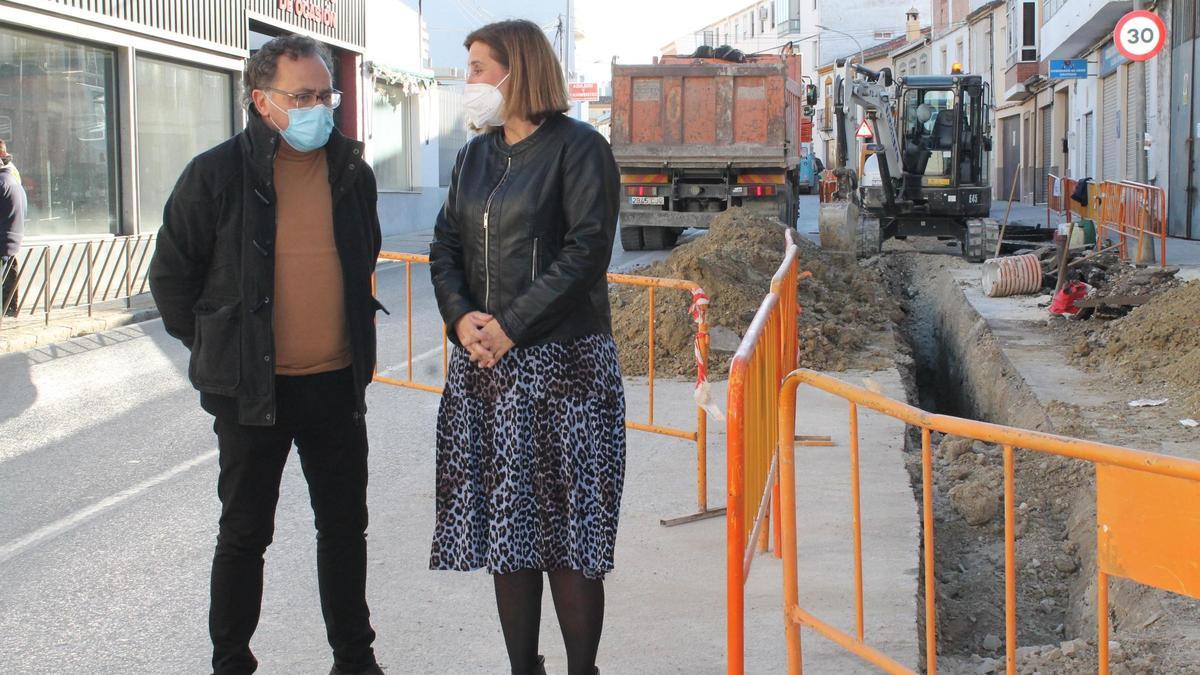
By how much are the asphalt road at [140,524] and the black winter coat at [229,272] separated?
1088mm

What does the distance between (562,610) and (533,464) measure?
16.4 inches

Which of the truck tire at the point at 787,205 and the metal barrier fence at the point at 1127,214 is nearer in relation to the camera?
the metal barrier fence at the point at 1127,214

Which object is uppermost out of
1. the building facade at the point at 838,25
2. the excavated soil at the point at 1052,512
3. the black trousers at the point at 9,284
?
the building facade at the point at 838,25

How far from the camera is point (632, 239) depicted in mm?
22984

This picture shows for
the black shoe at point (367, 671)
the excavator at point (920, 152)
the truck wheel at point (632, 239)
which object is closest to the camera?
the black shoe at point (367, 671)

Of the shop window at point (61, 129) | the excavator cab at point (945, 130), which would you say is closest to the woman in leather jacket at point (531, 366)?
the shop window at point (61, 129)

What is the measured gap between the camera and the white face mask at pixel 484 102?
141 inches

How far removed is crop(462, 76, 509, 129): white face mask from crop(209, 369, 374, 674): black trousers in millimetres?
851

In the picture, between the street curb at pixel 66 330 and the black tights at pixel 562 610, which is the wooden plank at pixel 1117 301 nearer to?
the black tights at pixel 562 610

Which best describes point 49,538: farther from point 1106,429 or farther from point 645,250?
point 645,250

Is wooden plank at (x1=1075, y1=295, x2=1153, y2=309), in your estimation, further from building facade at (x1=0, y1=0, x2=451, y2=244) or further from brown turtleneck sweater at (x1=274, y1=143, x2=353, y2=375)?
building facade at (x1=0, y1=0, x2=451, y2=244)

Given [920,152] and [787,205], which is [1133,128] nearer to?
[920,152]

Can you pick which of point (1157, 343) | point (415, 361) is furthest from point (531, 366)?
point (1157, 343)

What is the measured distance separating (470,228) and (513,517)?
2.63 feet
